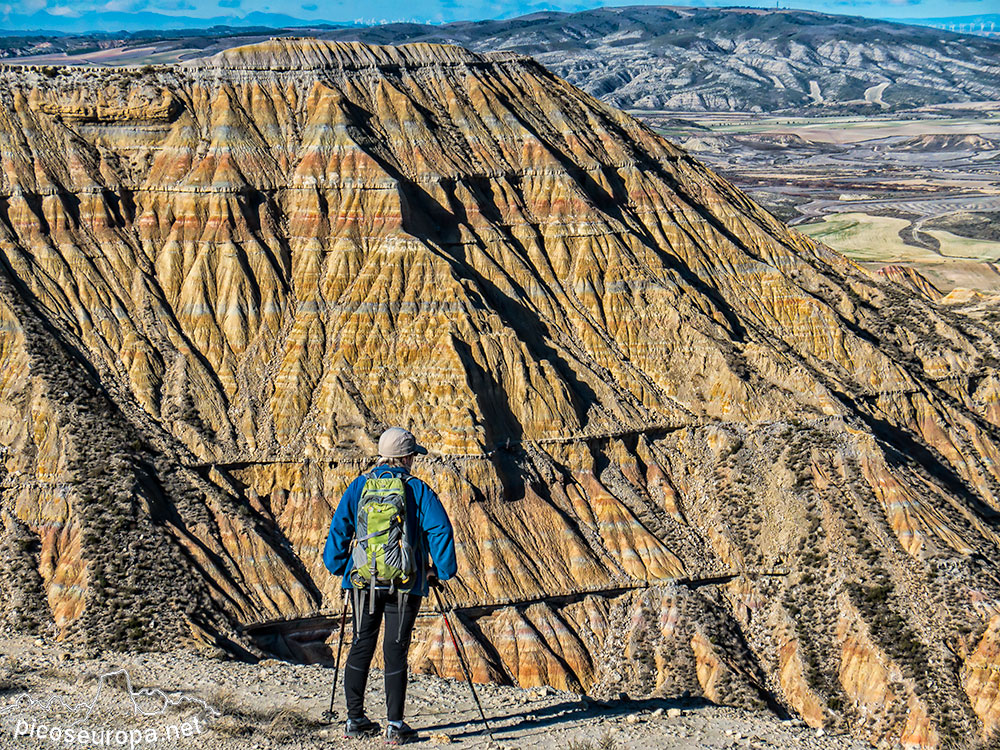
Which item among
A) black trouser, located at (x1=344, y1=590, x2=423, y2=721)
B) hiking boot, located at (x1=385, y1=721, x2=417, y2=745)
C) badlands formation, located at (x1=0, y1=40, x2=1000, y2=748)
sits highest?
badlands formation, located at (x1=0, y1=40, x2=1000, y2=748)

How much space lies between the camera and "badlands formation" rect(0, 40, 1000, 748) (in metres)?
44.9

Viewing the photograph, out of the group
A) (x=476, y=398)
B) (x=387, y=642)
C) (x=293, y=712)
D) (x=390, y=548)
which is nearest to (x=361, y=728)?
(x=387, y=642)

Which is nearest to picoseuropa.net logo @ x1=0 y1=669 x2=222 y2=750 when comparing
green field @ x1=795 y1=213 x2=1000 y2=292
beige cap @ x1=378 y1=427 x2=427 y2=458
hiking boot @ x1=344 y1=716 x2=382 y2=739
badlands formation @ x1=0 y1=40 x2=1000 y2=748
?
hiking boot @ x1=344 y1=716 x2=382 y2=739

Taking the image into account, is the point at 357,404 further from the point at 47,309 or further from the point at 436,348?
the point at 47,309

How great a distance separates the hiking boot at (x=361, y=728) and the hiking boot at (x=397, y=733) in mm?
256

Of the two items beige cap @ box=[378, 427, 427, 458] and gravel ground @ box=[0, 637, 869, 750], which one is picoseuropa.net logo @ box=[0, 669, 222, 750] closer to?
gravel ground @ box=[0, 637, 869, 750]

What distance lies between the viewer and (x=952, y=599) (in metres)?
45.2

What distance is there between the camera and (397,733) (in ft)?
65.6

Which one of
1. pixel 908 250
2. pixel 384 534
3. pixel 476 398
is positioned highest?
pixel 908 250

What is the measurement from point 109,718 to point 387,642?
702 cm

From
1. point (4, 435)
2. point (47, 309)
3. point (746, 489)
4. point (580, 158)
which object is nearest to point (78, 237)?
point (47, 309)

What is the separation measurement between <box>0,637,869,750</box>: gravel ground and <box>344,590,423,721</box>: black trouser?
4.15ft

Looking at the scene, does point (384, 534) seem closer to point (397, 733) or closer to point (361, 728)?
point (397, 733)

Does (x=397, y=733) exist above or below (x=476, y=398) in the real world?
below
